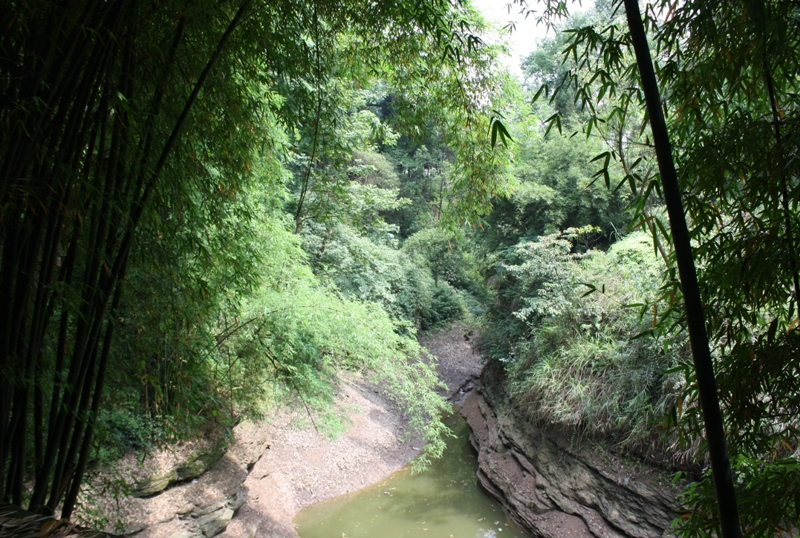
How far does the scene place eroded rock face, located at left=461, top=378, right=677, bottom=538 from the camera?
440cm

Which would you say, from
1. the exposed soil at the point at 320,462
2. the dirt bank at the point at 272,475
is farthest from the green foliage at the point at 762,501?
the exposed soil at the point at 320,462

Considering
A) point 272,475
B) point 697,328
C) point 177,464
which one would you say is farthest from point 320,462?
point 697,328

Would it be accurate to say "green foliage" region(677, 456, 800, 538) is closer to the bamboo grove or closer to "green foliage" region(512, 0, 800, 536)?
"green foliage" region(512, 0, 800, 536)

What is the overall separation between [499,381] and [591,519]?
2.90m

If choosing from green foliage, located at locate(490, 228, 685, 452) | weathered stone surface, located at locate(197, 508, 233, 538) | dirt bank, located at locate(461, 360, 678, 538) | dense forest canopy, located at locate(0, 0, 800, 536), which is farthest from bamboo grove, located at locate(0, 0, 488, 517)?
dirt bank, located at locate(461, 360, 678, 538)

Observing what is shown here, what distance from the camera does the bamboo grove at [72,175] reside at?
1006 millimetres

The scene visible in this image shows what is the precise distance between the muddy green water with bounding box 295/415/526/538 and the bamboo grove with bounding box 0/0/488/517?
15.1ft

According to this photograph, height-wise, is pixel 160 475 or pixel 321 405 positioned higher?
pixel 321 405

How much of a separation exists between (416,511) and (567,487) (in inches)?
71.0

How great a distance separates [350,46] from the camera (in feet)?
9.16

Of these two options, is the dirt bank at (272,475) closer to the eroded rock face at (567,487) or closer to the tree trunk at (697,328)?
the eroded rock face at (567,487)

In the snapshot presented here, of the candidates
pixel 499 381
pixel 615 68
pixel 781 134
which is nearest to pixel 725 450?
pixel 781 134

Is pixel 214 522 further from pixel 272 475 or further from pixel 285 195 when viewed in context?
pixel 285 195

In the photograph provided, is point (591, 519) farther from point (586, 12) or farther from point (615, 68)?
point (586, 12)
